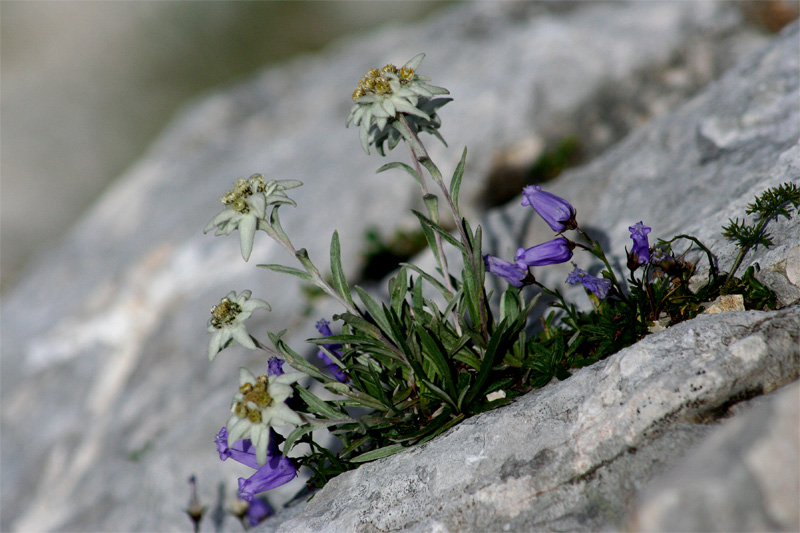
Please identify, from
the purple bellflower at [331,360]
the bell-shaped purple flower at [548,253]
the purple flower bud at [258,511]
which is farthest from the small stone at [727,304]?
the purple flower bud at [258,511]

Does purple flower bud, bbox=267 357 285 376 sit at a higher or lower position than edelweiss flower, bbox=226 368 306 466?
higher

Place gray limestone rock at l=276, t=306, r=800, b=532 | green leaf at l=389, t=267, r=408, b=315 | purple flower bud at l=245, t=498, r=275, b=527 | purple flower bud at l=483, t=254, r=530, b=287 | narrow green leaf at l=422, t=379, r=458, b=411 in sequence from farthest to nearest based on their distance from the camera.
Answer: purple flower bud at l=245, t=498, r=275, b=527
green leaf at l=389, t=267, r=408, b=315
purple flower bud at l=483, t=254, r=530, b=287
narrow green leaf at l=422, t=379, r=458, b=411
gray limestone rock at l=276, t=306, r=800, b=532

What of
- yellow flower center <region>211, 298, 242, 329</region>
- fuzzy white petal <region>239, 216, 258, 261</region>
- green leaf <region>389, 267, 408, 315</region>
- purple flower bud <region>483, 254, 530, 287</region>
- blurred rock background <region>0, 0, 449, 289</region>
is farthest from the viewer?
A: blurred rock background <region>0, 0, 449, 289</region>

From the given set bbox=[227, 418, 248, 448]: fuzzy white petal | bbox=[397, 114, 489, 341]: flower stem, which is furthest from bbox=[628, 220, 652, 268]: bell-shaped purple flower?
bbox=[227, 418, 248, 448]: fuzzy white petal

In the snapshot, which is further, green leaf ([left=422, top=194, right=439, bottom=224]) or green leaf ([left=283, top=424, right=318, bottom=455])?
green leaf ([left=422, top=194, right=439, bottom=224])

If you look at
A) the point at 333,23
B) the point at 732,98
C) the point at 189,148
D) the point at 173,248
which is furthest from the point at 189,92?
the point at 732,98

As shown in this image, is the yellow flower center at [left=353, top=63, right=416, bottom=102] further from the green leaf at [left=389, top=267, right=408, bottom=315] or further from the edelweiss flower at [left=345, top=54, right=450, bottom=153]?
the green leaf at [left=389, top=267, right=408, bottom=315]

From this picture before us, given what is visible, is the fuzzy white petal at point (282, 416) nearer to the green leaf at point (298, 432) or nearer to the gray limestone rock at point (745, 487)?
the green leaf at point (298, 432)
